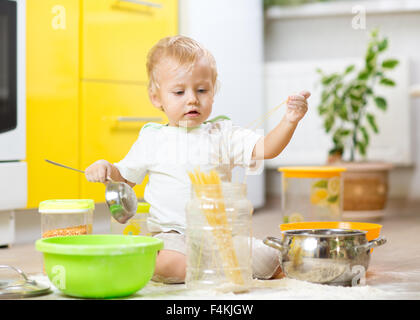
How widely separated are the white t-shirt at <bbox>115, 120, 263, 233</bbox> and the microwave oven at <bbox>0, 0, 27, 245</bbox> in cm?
54

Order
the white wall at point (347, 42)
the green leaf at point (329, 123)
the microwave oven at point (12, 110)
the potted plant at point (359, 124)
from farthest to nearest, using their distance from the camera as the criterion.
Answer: the white wall at point (347, 42), the green leaf at point (329, 123), the potted plant at point (359, 124), the microwave oven at point (12, 110)

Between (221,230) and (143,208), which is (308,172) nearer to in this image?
(143,208)

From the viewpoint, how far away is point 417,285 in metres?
1.24

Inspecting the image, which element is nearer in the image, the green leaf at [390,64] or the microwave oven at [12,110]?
the microwave oven at [12,110]

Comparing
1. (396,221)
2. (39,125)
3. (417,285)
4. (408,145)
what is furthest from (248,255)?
(408,145)

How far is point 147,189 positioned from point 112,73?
831 millimetres

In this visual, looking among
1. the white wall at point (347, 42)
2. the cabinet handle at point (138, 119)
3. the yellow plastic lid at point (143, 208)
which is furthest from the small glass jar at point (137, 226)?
the white wall at point (347, 42)

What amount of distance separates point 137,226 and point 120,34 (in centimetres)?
88

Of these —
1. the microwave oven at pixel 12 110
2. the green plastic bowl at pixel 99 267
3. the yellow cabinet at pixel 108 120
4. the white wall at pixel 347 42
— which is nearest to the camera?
the green plastic bowl at pixel 99 267

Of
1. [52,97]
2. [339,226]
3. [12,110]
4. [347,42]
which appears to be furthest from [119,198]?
[347,42]

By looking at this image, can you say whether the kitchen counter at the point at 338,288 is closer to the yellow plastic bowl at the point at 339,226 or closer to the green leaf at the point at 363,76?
the yellow plastic bowl at the point at 339,226

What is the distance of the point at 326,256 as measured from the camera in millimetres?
1187

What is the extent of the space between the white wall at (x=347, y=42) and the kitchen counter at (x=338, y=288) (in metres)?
0.89

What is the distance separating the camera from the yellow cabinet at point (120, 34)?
6.86 feet
